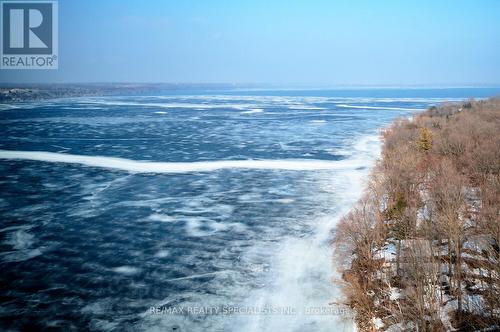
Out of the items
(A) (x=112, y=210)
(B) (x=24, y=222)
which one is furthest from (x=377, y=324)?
(B) (x=24, y=222)

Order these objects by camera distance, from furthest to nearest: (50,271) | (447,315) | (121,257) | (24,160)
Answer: (24,160), (121,257), (50,271), (447,315)

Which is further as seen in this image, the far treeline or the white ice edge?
the white ice edge

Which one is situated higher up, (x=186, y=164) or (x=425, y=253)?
(x=425, y=253)

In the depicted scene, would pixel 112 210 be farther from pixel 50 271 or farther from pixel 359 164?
pixel 359 164

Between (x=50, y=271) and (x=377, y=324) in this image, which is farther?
(x=50, y=271)

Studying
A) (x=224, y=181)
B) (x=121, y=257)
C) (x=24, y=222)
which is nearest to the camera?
(x=121, y=257)

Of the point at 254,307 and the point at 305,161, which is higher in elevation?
the point at 305,161

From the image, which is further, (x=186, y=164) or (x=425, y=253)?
(x=186, y=164)

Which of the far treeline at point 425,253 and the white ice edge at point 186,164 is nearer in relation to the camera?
the far treeline at point 425,253
